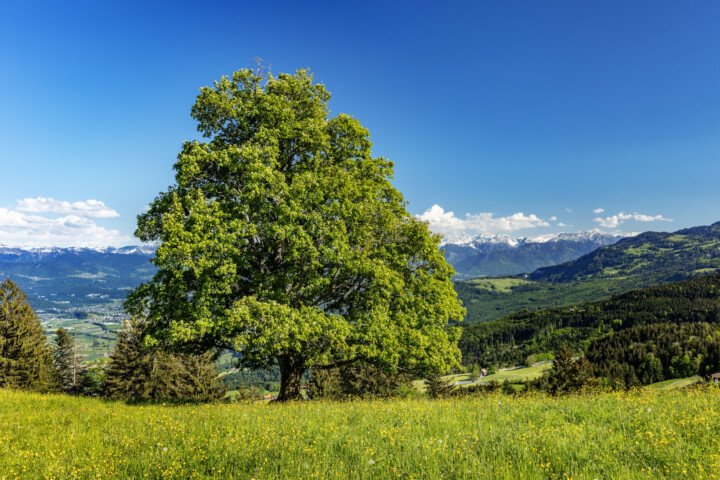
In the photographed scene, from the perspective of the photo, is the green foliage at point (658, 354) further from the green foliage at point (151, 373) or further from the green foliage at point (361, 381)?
the green foliage at point (151, 373)

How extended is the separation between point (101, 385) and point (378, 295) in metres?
55.4

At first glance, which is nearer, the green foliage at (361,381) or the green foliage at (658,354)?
the green foliage at (361,381)

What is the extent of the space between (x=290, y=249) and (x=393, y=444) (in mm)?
11119

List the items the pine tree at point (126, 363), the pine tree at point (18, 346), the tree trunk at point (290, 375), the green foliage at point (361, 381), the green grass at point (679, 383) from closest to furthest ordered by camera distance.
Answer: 1. the green grass at point (679, 383)
2. the tree trunk at point (290, 375)
3. the pine tree at point (18, 346)
4. the pine tree at point (126, 363)
5. the green foliage at point (361, 381)

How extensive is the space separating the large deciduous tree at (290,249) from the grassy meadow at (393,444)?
527 cm

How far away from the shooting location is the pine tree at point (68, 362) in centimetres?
5767

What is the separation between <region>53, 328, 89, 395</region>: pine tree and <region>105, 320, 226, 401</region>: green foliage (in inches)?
561

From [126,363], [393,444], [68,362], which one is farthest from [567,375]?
[68,362]

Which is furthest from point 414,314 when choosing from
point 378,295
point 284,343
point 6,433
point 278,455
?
point 6,433

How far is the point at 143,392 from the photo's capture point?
163ft

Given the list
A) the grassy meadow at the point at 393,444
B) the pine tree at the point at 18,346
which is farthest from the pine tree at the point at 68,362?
the grassy meadow at the point at 393,444

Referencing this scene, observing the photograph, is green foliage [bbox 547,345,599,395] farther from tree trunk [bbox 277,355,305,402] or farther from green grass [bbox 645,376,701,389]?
tree trunk [bbox 277,355,305,402]

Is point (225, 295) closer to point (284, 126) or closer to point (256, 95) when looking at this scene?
point (284, 126)

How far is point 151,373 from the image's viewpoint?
5122 centimetres
